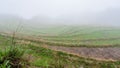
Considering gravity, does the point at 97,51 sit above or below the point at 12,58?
below

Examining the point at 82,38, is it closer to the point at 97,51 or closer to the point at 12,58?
the point at 97,51

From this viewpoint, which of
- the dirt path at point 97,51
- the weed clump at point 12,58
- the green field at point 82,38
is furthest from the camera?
the green field at point 82,38

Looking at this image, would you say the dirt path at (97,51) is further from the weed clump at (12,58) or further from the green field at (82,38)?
the weed clump at (12,58)

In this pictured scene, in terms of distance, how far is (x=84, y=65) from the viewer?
1864 centimetres

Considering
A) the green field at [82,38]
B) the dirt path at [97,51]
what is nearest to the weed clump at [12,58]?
the dirt path at [97,51]

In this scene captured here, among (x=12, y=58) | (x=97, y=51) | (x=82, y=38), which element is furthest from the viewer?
(x=82, y=38)

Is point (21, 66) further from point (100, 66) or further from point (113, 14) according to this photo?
point (113, 14)

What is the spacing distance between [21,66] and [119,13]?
9310 centimetres

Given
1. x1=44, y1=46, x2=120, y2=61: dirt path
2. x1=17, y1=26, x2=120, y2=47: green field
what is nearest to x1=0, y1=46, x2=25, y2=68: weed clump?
x1=44, y1=46, x2=120, y2=61: dirt path

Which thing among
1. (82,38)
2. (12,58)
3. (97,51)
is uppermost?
(12,58)

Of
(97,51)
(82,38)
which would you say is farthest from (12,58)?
(82,38)

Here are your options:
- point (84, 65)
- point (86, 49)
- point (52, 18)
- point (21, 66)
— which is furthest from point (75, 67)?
point (52, 18)

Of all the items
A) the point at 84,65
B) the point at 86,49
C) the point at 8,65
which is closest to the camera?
the point at 8,65

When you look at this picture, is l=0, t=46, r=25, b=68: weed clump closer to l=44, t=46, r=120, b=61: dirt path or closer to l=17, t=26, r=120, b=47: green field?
l=44, t=46, r=120, b=61: dirt path
